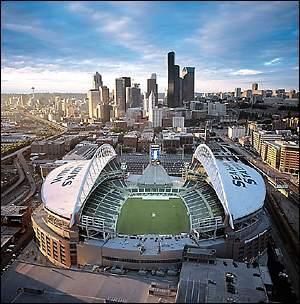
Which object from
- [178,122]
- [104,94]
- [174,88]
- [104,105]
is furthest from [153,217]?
[174,88]

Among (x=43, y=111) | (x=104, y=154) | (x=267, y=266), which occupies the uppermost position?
(x=43, y=111)

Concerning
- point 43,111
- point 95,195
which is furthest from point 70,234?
point 43,111

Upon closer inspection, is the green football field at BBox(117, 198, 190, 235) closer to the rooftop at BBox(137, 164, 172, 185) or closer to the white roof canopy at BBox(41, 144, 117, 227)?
the white roof canopy at BBox(41, 144, 117, 227)

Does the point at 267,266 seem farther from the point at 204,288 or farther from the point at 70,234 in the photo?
the point at 70,234

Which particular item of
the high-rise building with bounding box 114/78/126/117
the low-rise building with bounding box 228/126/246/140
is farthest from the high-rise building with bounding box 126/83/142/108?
the low-rise building with bounding box 228/126/246/140

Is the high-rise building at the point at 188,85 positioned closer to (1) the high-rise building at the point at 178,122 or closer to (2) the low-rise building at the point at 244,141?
(1) the high-rise building at the point at 178,122

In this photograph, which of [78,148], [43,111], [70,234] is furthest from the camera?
[43,111]
